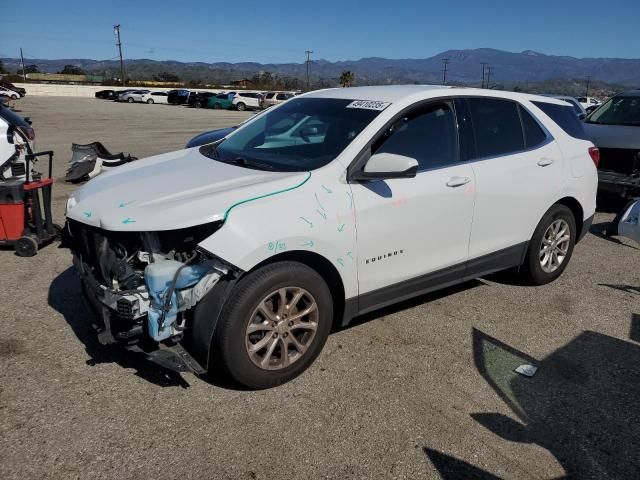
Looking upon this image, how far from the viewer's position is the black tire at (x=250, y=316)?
2931mm

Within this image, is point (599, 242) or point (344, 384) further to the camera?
point (599, 242)

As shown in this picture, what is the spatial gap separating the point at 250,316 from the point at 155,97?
4948cm

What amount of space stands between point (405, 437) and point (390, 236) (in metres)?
1.28

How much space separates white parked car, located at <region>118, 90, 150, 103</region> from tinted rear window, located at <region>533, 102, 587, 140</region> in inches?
1892

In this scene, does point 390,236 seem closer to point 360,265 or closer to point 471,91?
point 360,265

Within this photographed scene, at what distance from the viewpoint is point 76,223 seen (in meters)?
3.31

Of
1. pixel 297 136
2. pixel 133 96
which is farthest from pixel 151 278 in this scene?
pixel 133 96

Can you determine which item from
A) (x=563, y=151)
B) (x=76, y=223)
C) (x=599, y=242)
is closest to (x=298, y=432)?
(x=76, y=223)

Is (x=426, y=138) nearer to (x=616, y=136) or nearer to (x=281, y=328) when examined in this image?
(x=281, y=328)

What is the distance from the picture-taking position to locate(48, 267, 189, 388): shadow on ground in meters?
3.35

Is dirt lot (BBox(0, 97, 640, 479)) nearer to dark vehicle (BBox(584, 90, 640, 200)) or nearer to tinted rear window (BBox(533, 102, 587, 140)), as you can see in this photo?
tinted rear window (BBox(533, 102, 587, 140))

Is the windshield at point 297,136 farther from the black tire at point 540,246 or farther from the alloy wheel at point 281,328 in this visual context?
the black tire at point 540,246

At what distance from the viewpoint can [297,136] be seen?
4.02 meters

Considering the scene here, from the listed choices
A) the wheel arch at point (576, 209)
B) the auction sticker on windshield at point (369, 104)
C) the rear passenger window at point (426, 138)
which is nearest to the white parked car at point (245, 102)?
the wheel arch at point (576, 209)
